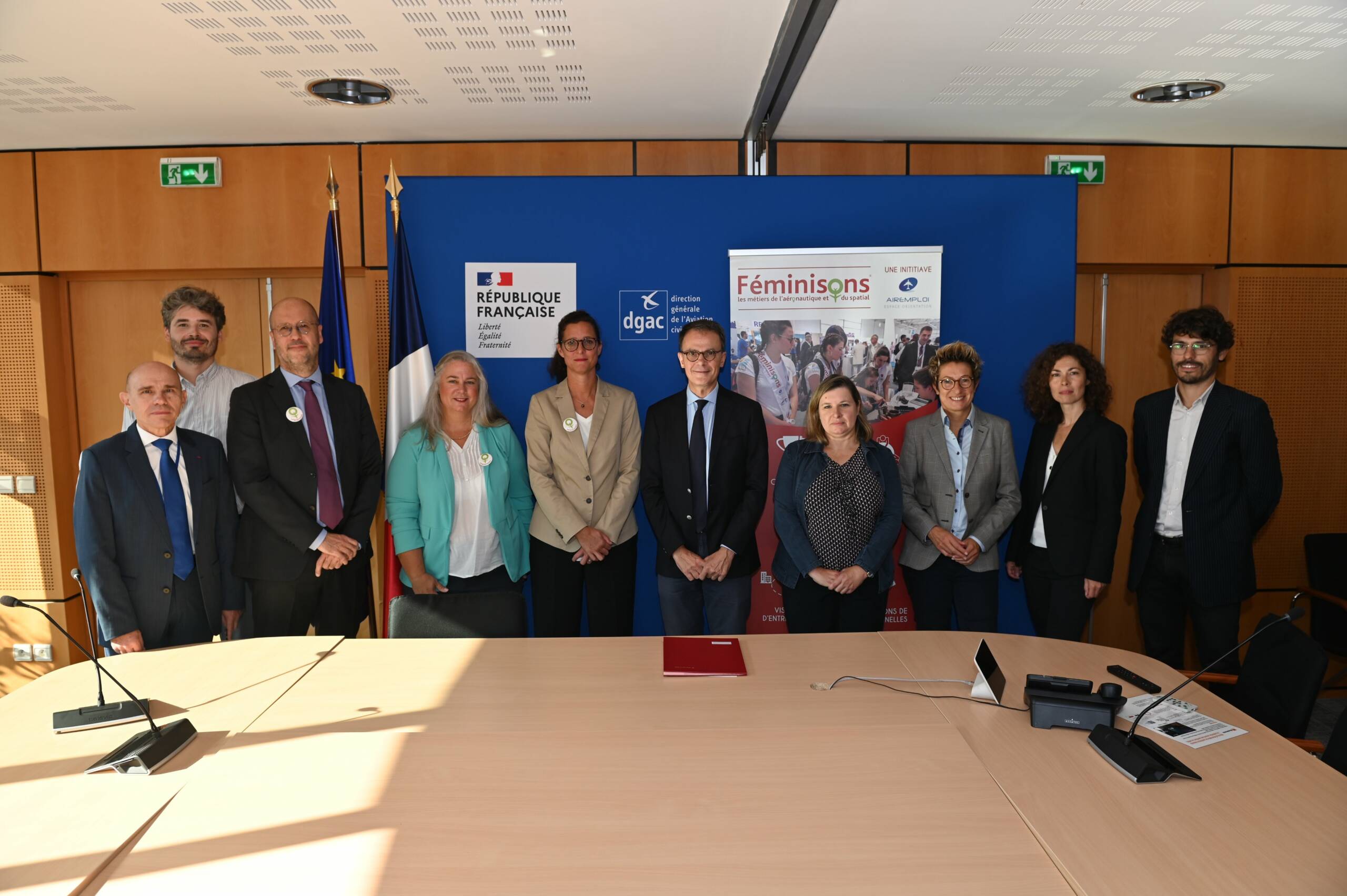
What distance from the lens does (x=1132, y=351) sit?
5.09 m

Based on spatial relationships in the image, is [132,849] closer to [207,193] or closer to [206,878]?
[206,878]

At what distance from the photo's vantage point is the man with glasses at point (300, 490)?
129 inches

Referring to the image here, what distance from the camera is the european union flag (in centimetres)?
421

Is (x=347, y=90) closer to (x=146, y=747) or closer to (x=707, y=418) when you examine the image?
(x=707, y=418)

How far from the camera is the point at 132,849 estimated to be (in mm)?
1520

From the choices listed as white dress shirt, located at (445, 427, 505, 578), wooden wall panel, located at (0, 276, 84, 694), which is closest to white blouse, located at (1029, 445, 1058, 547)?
white dress shirt, located at (445, 427, 505, 578)

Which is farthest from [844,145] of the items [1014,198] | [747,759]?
[747,759]

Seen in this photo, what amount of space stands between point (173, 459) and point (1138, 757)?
3.22 meters

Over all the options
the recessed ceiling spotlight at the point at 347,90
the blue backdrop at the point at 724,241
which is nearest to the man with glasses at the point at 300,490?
the blue backdrop at the point at 724,241

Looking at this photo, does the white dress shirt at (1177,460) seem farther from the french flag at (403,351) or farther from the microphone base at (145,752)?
the microphone base at (145,752)

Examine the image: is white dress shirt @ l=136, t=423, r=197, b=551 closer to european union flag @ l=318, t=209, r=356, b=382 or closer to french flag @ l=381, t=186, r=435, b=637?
french flag @ l=381, t=186, r=435, b=637

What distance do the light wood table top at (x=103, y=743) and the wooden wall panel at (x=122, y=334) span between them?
2929mm

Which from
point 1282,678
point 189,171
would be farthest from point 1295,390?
point 189,171

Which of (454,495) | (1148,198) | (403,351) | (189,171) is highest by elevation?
(189,171)
